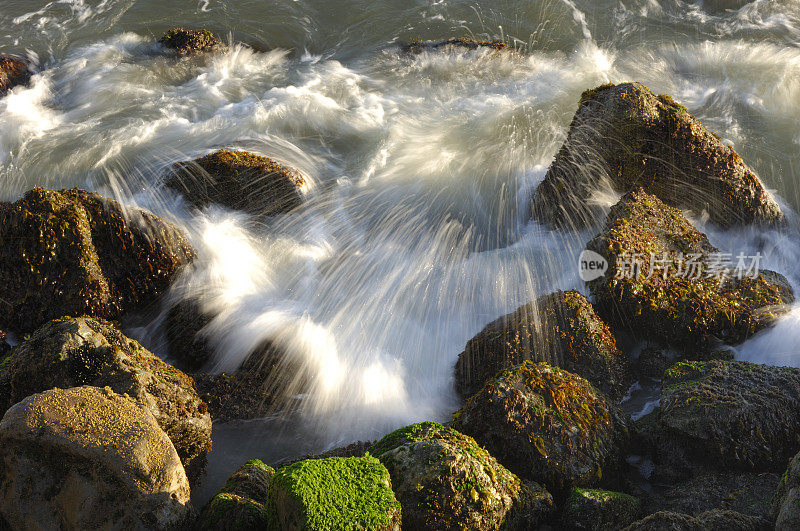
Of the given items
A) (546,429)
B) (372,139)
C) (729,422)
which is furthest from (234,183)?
(729,422)

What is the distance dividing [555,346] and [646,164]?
2620mm

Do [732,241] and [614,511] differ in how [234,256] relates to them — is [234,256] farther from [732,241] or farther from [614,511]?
[732,241]

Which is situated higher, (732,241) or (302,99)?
(302,99)

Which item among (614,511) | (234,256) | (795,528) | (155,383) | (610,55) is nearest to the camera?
(795,528)

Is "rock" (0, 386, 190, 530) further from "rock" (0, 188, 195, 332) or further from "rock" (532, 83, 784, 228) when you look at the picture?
"rock" (532, 83, 784, 228)

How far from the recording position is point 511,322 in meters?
5.49

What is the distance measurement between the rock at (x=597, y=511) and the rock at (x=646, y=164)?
3.48 metres

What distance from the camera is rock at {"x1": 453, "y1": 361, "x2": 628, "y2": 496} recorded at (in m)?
4.28

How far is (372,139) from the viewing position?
913 cm

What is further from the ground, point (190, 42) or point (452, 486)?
point (190, 42)

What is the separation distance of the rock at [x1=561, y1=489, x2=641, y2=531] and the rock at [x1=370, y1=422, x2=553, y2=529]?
141mm

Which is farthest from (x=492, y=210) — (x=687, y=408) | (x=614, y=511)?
(x=614, y=511)

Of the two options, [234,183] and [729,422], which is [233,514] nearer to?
[729,422]

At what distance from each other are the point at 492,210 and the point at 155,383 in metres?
4.61
